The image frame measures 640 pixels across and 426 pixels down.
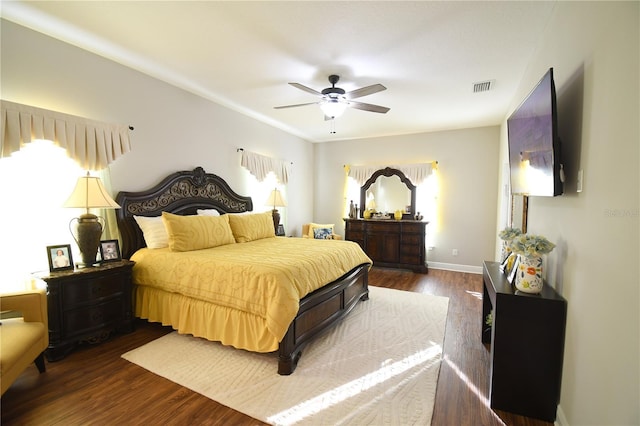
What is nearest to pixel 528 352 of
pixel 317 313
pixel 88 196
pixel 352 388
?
pixel 352 388

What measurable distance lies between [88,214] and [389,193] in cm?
483

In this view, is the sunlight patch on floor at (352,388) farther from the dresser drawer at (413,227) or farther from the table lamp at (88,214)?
the dresser drawer at (413,227)

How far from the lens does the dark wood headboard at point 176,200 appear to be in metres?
3.05

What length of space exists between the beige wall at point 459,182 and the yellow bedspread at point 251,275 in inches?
123

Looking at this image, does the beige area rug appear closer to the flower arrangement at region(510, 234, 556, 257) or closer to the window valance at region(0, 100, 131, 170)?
the flower arrangement at region(510, 234, 556, 257)

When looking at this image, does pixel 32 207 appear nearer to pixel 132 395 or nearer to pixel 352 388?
pixel 132 395

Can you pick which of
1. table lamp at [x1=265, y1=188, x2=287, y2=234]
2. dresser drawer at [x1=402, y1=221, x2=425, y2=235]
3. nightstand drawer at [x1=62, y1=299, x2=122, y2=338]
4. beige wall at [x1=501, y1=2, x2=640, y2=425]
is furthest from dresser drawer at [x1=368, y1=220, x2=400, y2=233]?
nightstand drawer at [x1=62, y1=299, x2=122, y2=338]

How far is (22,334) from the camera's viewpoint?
1790mm

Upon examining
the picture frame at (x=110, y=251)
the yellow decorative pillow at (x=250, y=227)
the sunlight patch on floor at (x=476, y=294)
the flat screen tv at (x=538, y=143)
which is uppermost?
the flat screen tv at (x=538, y=143)

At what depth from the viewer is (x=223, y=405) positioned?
1.82 metres

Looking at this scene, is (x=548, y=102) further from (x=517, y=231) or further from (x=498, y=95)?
(x=498, y=95)

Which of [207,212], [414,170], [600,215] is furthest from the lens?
[414,170]

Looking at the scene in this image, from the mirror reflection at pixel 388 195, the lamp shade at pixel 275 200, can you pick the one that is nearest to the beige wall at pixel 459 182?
the mirror reflection at pixel 388 195

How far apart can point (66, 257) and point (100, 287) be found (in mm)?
376
